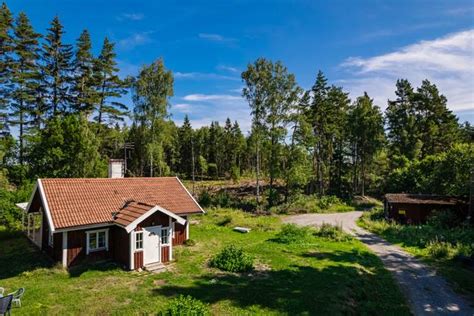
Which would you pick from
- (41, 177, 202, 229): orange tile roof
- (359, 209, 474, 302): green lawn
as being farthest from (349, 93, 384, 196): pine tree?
(41, 177, 202, 229): orange tile roof

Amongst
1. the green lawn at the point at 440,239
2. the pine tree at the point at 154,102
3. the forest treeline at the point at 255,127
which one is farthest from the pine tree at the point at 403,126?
the pine tree at the point at 154,102

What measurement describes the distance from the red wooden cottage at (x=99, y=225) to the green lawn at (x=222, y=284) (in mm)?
786

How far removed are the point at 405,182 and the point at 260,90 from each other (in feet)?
72.8

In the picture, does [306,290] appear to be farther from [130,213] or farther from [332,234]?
[332,234]

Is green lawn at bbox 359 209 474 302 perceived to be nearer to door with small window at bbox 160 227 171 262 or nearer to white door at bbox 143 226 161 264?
door with small window at bbox 160 227 171 262

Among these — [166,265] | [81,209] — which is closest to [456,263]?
[166,265]

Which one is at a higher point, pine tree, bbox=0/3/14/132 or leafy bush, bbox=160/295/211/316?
pine tree, bbox=0/3/14/132

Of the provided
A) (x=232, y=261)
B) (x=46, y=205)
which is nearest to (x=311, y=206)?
(x=232, y=261)

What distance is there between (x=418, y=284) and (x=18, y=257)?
19.1 meters

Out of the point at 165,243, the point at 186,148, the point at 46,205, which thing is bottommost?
the point at 165,243

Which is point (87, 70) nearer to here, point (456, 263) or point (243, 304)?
point (243, 304)

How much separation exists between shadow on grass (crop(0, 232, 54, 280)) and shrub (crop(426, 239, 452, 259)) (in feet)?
66.9

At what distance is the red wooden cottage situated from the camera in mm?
13312

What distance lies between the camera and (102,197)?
15734 mm
